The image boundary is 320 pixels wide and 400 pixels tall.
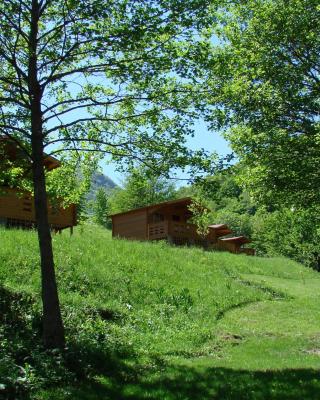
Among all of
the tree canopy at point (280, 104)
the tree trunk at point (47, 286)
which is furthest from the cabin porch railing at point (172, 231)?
the tree trunk at point (47, 286)

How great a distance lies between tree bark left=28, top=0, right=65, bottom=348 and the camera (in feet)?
34.4

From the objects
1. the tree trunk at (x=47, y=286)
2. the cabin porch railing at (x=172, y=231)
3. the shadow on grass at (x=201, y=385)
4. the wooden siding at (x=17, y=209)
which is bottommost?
the shadow on grass at (x=201, y=385)

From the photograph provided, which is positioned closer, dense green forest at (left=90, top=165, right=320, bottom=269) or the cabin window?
dense green forest at (left=90, top=165, right=320, bottom=269)

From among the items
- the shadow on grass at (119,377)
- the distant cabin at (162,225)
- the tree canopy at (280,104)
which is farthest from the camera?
the distant cabin at (162,225)

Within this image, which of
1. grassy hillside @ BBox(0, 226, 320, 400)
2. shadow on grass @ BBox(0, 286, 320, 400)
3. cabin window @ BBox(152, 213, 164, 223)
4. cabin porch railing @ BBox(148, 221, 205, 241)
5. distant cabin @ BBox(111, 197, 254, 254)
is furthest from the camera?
cabin window @ BBox(152, 213, 164, 223)

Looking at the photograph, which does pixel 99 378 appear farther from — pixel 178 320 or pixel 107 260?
pixel 107 260

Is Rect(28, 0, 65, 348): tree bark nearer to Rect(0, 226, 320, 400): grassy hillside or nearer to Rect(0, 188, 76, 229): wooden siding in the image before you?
Rect(0, 226, 320, 400): grassy hillside

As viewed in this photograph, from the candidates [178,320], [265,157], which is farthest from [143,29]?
[178,320]

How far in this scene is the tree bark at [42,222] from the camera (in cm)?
1050

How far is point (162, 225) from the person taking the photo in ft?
140

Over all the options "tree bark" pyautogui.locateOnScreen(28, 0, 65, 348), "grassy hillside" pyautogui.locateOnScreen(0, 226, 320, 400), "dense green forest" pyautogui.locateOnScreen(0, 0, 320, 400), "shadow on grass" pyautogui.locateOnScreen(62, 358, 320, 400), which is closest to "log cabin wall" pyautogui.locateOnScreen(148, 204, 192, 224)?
"grassy hillside" pyautogui.locateOnScreen(0, 226, 320, 400)

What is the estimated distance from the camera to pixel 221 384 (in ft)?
29.5

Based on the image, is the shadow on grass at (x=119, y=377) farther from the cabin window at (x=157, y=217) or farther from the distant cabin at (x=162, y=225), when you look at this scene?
the cabin window at (x=157, y=217)

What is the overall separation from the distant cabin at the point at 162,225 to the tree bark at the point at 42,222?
103 ft
